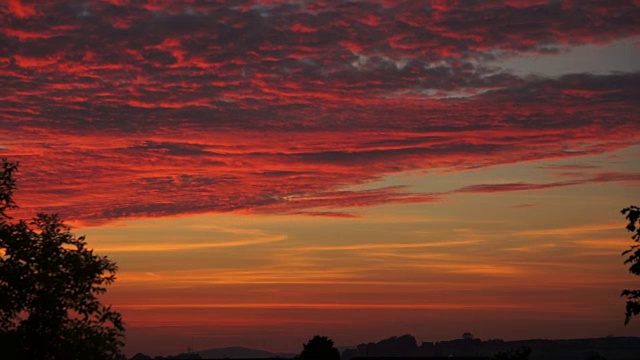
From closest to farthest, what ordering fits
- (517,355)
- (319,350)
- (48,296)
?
(48,296), (517,355), (319,350)

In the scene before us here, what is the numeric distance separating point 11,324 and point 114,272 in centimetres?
535

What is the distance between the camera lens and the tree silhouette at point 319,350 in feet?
364

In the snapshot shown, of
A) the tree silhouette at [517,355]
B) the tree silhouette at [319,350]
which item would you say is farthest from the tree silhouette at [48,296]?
the tree silhouette at [319,350]

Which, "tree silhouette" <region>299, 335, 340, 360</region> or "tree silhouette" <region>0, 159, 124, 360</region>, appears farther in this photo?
"tree silhouette" <region>299, 335, 340, 360</region>

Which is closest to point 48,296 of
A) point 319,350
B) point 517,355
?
point 517,355

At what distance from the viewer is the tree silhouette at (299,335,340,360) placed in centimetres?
11088

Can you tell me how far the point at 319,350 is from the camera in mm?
111938

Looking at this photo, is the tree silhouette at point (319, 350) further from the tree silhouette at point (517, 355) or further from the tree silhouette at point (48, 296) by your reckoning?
the tree silhouette at point (48, 296)

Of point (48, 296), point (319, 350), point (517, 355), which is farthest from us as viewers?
point (319, 350)

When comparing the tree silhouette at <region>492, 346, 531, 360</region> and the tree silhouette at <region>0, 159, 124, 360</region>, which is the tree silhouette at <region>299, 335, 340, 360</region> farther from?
the tree silhouette at <region>0, 159, 124, 360</region>

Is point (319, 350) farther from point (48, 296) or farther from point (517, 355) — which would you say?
point (48, 296)

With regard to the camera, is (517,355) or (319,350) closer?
(517,355)

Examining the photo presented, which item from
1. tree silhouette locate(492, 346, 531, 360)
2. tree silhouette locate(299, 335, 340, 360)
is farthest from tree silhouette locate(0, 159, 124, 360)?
tree silhouette locate(299, 335, 340, 360)

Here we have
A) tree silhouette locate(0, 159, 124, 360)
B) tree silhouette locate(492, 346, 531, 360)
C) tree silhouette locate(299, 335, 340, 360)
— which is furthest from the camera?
tree silhouette locate(299, 335, 340, 360)
